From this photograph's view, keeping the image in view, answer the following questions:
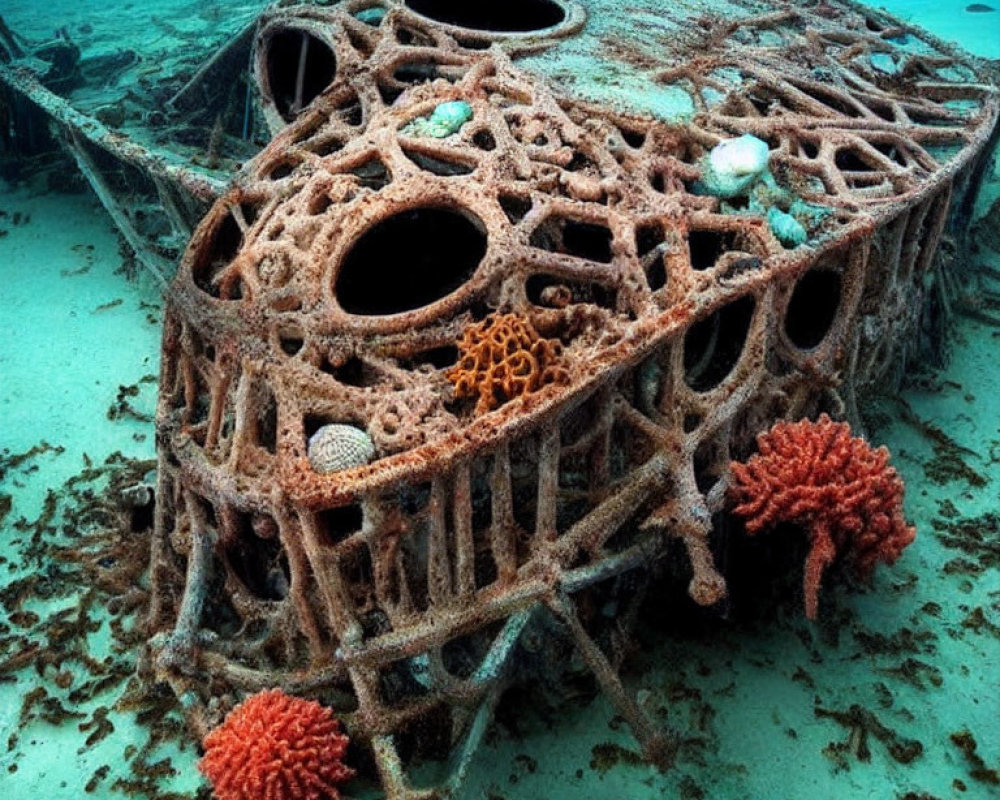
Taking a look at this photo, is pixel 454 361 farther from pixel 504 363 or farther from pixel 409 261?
pixel 409 261

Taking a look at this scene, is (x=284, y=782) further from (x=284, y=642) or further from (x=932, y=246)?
(x=932, y=246)

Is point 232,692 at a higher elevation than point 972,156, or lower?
lower

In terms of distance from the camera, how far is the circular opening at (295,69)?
7.26 metres

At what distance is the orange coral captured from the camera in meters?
3.97

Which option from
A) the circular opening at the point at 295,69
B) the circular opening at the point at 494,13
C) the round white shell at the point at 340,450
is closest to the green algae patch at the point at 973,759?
the round white shell at the point at 340,450

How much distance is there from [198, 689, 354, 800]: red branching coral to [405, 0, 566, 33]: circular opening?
275 inches

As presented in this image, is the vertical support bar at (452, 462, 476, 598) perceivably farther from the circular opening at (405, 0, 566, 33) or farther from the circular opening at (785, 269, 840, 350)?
the circular opening at (405, 0, 566, 33)

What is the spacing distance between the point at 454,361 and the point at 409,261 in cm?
156

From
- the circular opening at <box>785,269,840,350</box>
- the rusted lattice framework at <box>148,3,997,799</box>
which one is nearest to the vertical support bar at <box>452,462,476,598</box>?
the rusted lattice framework at <box>148,3,997,799</box>

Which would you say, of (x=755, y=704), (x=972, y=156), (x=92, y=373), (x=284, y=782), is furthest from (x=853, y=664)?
(x=92, y=373)

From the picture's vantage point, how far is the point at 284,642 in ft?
13.8

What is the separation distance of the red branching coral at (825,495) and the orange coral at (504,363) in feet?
4.08

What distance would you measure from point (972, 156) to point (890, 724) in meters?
4.32

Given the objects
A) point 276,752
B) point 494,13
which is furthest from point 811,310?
point 494,13
